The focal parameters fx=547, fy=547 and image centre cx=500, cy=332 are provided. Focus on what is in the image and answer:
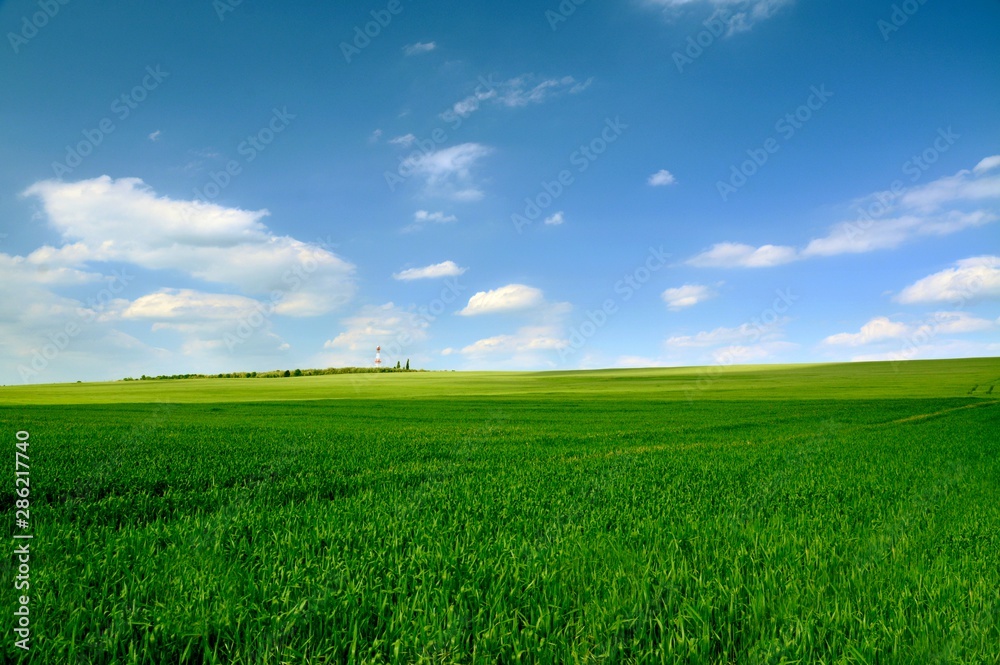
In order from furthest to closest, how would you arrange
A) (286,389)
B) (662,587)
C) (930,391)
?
(286,389) → (930,391) → (662,587)

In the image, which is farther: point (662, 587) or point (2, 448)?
point (2, 448)

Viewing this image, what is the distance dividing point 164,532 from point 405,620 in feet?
12.7

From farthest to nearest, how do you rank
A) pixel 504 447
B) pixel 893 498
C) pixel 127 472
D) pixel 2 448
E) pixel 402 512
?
pixel 504 447 < pixel 2 448 < pixel 127 472 < pixel 893 498 < pixel 402 512

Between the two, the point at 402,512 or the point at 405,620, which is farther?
the point at 402,512

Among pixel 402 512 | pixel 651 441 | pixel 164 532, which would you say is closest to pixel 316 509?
pixel 402 512

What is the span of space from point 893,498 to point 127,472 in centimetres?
1349

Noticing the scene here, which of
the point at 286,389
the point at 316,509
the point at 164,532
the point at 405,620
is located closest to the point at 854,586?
the point at 405,620

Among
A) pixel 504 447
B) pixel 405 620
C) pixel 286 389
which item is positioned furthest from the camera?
pixel 286 389

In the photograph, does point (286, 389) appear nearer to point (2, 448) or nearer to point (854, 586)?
point (2, 448)

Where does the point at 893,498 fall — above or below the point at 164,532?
below

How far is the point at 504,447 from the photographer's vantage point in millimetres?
16234

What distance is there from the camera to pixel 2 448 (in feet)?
45.3

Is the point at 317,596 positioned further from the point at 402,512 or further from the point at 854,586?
the point at 854,586

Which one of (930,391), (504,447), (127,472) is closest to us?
(127,472)
